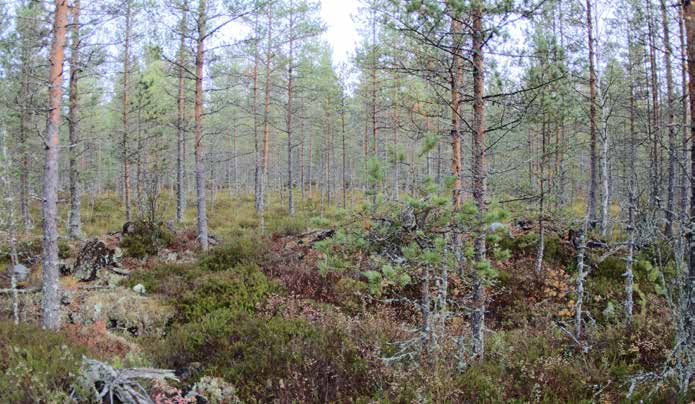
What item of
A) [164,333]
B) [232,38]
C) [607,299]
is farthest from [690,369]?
[232,38]

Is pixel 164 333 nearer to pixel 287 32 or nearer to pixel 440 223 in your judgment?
pixel 440 223

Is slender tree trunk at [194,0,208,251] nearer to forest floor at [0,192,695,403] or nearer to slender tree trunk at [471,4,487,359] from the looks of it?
forest floor at [0,192,695,403]

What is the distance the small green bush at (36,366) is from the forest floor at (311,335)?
0.08 ft

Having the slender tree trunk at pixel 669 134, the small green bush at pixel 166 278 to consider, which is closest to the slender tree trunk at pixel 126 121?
the small green bush at pixel 166 278

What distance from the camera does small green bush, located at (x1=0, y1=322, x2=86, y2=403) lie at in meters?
4.01

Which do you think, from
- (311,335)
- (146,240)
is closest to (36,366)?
(311,335)

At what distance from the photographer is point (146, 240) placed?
13.0 m

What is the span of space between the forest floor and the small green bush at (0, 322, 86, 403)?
0.02 m

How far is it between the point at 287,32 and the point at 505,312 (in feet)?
56.0

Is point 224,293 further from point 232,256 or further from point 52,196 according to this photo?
point 52,196

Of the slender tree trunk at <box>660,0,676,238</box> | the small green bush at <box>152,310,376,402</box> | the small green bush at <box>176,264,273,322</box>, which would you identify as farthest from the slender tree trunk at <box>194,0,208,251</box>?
the slender tree trunk at <box>660,0,676,238</box>

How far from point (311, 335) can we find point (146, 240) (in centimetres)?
876

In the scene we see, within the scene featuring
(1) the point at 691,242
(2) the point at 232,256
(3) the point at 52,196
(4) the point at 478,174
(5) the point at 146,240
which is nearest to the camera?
(1) the point at 691,242

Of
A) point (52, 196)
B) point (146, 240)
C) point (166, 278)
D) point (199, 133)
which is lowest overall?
point (166, 278)
